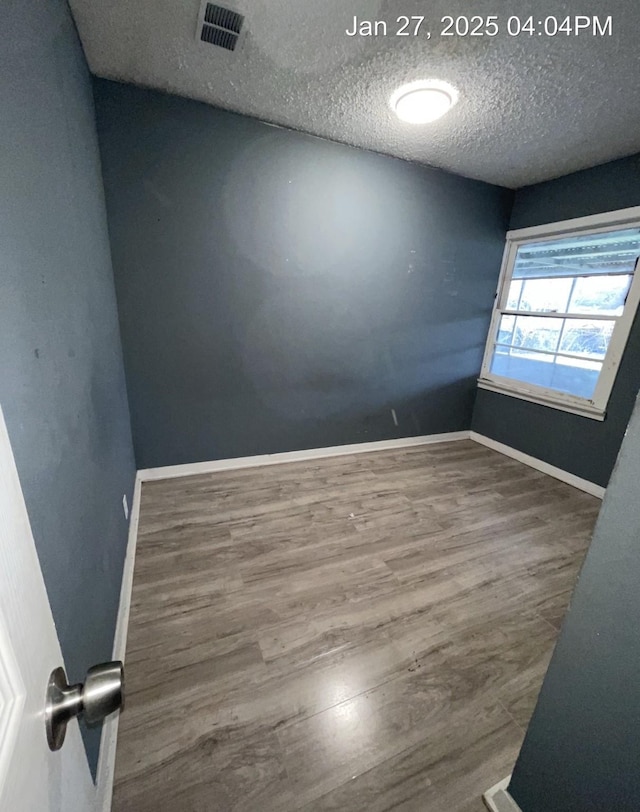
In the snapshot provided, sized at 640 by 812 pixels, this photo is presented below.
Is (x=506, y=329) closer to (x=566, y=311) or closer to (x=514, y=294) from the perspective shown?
(x=514, y=294)

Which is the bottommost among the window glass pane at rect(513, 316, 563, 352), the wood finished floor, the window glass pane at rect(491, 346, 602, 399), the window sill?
the wood finished floor

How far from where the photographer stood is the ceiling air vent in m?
1.30

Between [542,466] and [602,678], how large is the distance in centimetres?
273

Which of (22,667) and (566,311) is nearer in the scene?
(22,667)

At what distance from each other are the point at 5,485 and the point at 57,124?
1374 millimetres

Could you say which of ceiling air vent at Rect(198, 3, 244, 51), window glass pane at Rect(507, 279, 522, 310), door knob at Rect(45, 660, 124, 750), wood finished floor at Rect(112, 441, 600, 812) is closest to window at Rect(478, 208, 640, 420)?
window glass pane at Rect(507, 279, 522, 310)

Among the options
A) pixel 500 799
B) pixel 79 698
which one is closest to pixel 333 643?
pixel 500 799

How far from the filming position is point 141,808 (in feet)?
2.86

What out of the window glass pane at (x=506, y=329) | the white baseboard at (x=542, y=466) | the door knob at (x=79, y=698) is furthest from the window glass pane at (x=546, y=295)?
the door knob at (x=79, y=698)

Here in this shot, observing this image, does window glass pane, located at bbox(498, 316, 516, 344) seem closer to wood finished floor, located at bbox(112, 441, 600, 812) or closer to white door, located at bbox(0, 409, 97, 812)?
wood finished floor, located at bbox(112, 441, 600, 812)

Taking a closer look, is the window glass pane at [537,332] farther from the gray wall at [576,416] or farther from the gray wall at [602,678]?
the gray wall at [602,678]

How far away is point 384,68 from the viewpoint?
1.55 metres

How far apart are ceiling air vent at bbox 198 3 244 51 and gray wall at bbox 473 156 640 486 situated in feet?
8.84

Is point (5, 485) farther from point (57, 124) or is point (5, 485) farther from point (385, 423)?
point (385, 423)
